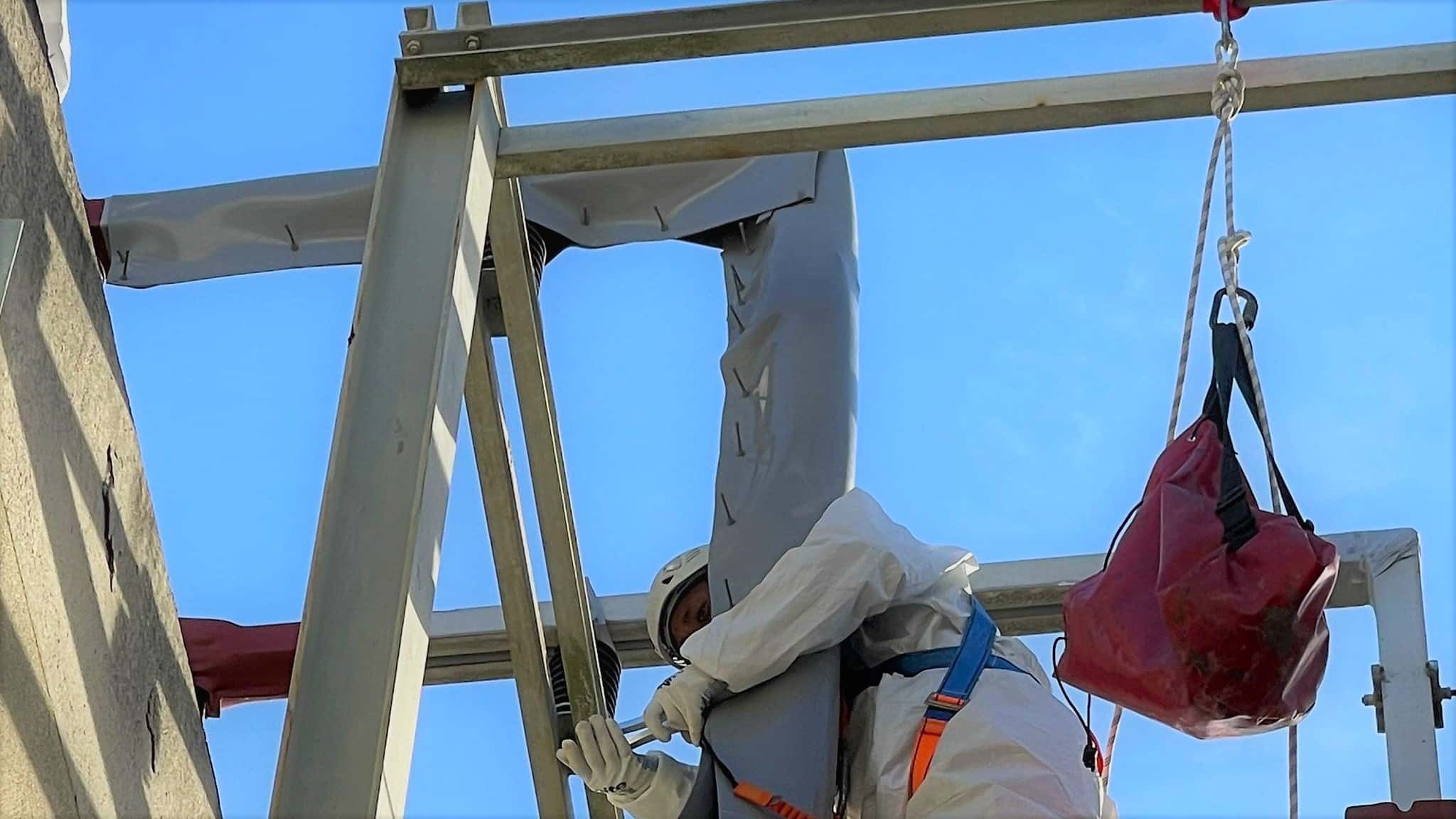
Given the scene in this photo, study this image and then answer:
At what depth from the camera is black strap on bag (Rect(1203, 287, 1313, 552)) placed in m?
3.78

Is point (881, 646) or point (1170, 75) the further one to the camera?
point (881, 646)

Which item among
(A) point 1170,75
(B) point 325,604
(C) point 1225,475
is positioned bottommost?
(B) point 325,604

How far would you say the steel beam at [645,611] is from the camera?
248 inches

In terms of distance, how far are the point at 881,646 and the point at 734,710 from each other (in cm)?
39

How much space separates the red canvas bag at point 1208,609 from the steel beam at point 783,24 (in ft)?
3.02

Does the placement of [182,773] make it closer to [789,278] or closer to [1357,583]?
[789,278]

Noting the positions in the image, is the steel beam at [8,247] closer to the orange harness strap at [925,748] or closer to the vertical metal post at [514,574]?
the vertical metal post at [514,574]

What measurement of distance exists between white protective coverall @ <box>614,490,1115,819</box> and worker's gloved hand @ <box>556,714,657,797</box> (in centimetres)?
4

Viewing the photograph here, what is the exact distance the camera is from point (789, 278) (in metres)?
5.77

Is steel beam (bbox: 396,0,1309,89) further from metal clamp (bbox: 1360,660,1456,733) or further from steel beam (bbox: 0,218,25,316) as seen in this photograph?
metal clamp (bbox: 1360,660,1456,733)

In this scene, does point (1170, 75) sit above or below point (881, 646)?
above

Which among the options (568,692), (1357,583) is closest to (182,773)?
(568,692)

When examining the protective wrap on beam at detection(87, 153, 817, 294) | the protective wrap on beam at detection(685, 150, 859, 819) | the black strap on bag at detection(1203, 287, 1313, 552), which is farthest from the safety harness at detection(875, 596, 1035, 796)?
the protective wrap on beam at detection(87, 153, 817, 294)

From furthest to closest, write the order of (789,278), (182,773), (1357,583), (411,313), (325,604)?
1. (1357,583)
2. (789,278)
3. (182,773)
4. (411,313)
5. (325,604)
